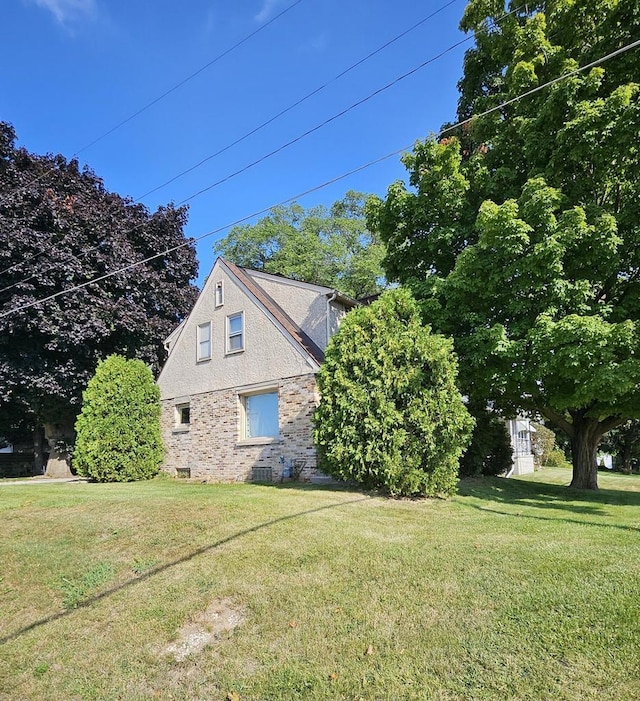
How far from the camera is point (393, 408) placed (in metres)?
9.05

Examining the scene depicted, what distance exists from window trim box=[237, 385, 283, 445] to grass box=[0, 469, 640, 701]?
5.50 metres

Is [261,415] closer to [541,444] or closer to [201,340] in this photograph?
[201,340]

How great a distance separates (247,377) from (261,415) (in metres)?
1.19

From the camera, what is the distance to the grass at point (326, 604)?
3512 millimetres

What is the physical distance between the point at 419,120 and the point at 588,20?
166 inches

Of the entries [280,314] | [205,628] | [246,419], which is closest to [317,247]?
[280,314]

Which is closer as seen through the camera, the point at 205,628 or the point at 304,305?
the point at 205,628

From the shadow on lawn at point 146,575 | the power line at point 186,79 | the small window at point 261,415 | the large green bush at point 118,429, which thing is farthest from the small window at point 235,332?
the shadow on lawn at point 146,575

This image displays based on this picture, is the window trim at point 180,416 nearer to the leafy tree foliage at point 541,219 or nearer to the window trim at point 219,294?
the window trim at point 219,294

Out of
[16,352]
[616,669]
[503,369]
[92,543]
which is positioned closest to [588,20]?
[503,369]

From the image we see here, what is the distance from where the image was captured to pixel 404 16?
7.82m

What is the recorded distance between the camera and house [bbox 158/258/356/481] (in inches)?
503

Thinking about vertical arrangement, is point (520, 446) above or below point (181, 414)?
below

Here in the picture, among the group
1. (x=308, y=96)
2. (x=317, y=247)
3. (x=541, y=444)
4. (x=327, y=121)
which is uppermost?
(x=317, y=247)
